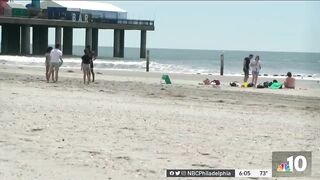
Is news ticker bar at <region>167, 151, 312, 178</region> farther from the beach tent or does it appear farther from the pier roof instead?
the pier roof

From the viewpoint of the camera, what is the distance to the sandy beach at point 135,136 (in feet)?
18.8

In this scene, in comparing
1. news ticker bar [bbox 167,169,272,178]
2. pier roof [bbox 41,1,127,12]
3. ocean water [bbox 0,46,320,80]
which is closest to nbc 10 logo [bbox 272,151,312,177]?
news ticker bar [bbox 167,169,272,178]

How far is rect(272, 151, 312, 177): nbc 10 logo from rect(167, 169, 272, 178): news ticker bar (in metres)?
0.11

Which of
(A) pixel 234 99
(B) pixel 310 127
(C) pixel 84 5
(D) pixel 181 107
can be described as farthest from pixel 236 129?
(C) pixel 84 5

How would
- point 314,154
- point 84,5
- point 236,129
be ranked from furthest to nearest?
point 84,5 < point 236,129 < point 314,154

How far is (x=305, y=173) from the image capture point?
5.64 m

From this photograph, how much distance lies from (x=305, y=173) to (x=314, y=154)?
1.11 m

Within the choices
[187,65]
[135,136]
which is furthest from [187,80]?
[187,65]

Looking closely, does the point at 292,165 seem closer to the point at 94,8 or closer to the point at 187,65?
the point at 187,65

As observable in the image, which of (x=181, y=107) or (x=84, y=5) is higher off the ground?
(x=84, y=5)

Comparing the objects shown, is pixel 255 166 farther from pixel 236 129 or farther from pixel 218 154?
pixel 236 129

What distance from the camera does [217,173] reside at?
5.54 meters

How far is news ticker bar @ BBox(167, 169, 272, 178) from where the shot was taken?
5.45 meters

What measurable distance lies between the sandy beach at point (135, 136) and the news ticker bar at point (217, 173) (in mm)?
138
